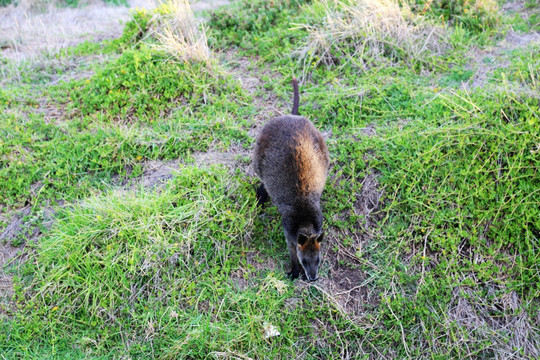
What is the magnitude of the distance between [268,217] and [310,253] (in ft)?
2.76

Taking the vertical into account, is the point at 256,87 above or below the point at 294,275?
above

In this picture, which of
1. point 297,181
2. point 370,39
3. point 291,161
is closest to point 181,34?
point 370,39

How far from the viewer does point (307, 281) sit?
439 centimetres

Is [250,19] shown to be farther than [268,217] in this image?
Yes

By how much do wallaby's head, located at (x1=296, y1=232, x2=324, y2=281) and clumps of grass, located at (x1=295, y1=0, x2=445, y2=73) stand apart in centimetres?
314

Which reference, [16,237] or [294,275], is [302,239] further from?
[16,237]

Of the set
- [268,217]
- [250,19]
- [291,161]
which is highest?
[250,19]

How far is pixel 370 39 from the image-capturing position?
648cm

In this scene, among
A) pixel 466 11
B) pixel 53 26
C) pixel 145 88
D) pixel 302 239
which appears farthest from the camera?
pixel 53 26

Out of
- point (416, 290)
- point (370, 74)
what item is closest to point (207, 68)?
point (370, 74)

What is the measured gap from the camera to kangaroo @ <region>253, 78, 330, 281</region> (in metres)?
4.31

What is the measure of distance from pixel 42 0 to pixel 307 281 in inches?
396

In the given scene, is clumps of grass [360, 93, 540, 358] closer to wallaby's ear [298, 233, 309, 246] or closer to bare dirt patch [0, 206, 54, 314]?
wallaby's ear [298, 233, 309, 246]

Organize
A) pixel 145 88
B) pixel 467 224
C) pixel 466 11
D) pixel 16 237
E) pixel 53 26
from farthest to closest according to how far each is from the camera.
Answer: pixel 53 26
pixel 466 11
pixel 145 88
pixel 16 237
pixel 467 224
